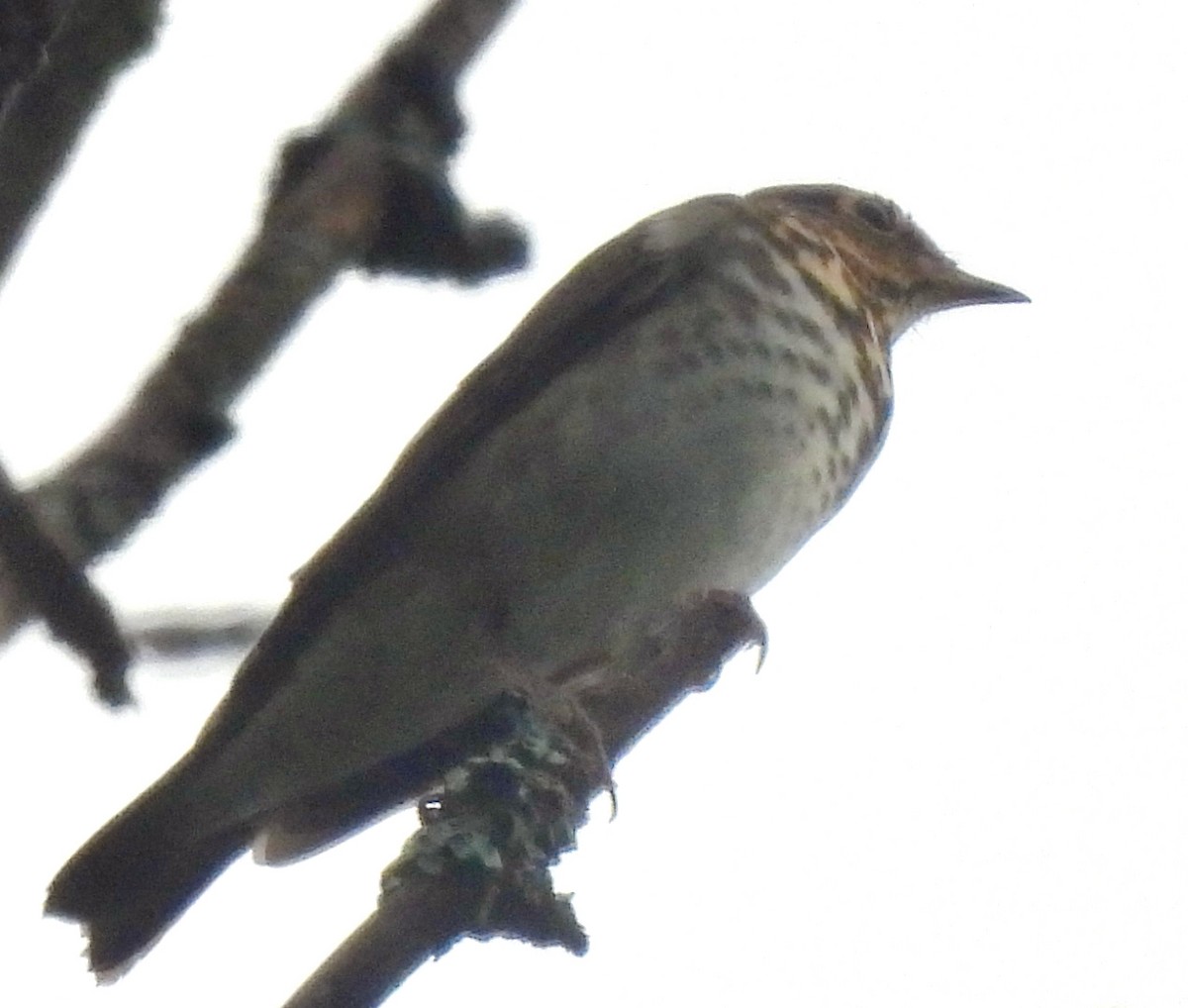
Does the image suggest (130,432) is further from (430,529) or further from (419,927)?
(430,529)

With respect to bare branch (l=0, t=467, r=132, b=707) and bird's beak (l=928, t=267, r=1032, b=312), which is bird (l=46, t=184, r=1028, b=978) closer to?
bird's beak (l=928, t=267, r=1032, b=312)

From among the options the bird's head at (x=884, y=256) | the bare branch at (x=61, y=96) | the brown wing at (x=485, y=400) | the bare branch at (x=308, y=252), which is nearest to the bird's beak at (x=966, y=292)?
the bird's head at (x=884, y=256)

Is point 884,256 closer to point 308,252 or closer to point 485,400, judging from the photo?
point 485,400

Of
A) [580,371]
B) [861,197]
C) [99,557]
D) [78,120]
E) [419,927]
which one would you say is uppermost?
[861,197]

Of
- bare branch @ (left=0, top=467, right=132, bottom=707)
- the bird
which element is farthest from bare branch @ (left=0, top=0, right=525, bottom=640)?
the bird

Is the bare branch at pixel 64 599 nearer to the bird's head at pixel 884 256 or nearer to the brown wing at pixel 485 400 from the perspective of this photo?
the brown wing at pixel 485 400

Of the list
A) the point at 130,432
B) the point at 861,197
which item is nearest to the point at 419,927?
the point at 130,432
